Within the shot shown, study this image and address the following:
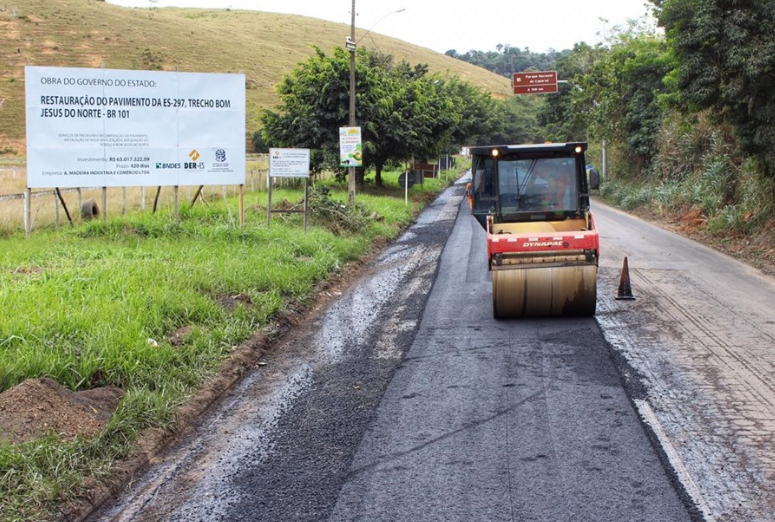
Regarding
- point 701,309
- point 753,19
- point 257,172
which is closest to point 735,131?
point 753,19

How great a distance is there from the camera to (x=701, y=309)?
36.4 ft

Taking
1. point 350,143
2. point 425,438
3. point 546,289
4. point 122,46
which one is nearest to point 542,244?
point 546,289

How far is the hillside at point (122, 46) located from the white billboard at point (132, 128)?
4638 cm

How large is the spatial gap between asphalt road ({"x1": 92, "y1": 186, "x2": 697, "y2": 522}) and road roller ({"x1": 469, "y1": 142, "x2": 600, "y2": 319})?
424mm

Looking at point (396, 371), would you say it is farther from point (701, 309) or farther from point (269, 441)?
point (701, 309)

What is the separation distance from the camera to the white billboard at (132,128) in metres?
14.7

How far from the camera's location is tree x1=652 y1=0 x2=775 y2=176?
16.7 meters

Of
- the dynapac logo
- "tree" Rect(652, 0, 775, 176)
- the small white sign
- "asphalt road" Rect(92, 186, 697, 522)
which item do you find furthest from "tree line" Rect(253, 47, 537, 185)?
"asphalt road" Rect(92, 186, 697, 522)

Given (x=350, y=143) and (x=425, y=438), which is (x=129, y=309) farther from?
(x=350, y=143)

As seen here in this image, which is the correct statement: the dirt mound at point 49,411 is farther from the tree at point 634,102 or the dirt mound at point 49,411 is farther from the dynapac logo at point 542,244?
the tree at point 634,102

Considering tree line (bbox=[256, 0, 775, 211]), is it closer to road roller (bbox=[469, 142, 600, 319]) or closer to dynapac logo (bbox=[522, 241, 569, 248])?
road roller (bbox=[469, 142, 600, 319])

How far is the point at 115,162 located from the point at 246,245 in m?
3.23

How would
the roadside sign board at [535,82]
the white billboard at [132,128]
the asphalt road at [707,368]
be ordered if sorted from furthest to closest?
the roadside sign board at [535,82]
the white billboard at [132,128]
the asphalt road at [707,368]

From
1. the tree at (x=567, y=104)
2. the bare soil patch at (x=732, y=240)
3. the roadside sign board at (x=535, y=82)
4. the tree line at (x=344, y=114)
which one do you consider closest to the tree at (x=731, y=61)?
the bare soil patch at (x=732, y=240)
